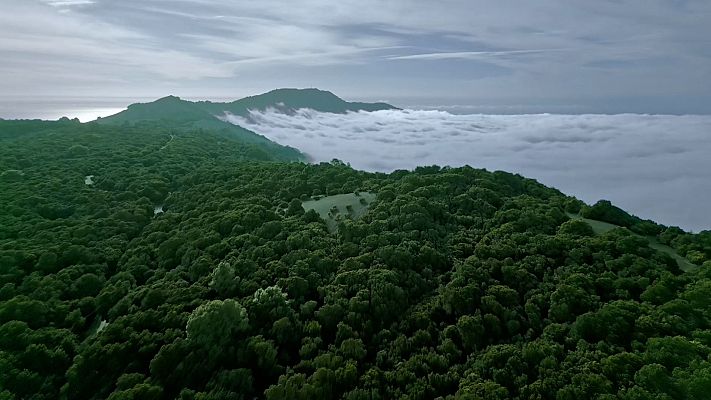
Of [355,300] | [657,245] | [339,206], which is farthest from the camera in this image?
[339,206]

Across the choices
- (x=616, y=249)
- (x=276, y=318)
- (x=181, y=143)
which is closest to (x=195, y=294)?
(x=276, y=318)

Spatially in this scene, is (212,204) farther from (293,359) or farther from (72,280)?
(293,359)

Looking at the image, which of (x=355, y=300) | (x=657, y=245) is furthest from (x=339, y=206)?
(x=657, y=245)

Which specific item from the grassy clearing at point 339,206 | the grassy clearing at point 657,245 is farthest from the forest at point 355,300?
the grassy clearing at point 339,206

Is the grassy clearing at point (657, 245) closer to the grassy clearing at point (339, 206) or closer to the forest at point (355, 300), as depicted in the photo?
the forest at point (355, 300)

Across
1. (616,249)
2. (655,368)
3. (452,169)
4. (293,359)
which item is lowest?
(293,359)

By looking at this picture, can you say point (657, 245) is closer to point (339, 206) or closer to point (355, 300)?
point (355, 300)

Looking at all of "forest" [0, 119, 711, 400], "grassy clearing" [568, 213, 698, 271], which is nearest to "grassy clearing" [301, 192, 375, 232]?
"forest" [0, 119, 711, 400]
